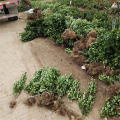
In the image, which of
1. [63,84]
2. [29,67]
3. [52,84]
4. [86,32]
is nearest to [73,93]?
[63,84]

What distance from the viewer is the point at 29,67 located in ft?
18.1

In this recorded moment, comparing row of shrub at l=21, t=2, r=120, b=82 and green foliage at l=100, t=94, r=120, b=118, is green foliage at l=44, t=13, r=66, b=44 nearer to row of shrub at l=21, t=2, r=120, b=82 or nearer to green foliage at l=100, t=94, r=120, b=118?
row of shrub at l=21, t=2, r=120, b=82

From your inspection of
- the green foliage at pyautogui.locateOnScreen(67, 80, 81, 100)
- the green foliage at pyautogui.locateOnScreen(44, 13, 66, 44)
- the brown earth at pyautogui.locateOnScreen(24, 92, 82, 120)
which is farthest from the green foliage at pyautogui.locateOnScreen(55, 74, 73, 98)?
the green foliage at pyautogui.locateOnScreen(44, 13, 66, 44)

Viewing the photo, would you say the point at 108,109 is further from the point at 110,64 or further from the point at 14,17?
the point at 14,17

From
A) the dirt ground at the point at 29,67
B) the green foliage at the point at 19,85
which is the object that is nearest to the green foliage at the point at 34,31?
the dirt ground at the point at 29,67

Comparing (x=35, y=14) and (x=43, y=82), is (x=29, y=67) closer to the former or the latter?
(x=43, y=82)

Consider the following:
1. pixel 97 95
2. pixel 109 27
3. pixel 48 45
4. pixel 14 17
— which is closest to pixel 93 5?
pixel 109 27

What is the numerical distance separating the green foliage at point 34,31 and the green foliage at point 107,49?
320cm

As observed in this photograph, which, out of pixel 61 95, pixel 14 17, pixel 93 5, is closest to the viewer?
pixel 61 95

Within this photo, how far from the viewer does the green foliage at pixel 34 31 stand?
7.05 metres

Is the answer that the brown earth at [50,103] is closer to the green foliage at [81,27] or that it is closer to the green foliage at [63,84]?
the green foliage at [63,84]

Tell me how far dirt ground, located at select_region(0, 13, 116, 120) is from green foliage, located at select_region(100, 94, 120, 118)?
0.15 meters

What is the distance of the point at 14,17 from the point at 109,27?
6.75 metres

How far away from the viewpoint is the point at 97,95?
164 inches
